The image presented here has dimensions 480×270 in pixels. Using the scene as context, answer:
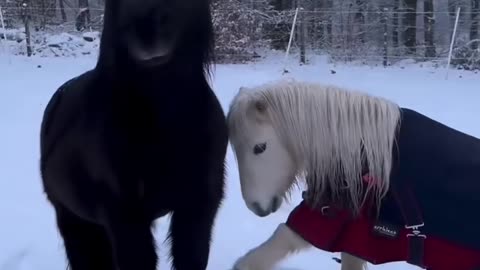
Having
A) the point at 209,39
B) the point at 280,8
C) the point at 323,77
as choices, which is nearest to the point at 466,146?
the point at 209,39

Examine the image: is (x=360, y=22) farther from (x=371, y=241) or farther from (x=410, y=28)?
(x=371, y=241)

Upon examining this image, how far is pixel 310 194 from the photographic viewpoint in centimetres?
168

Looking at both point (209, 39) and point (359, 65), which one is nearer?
point (209, 39)

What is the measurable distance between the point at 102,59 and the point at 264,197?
0.59 meters

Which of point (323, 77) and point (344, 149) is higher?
point (344, 149)

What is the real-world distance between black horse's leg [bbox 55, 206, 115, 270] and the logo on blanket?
2.49 ft

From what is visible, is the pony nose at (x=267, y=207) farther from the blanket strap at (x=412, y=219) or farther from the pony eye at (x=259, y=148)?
the blanket strap at (x=412, y=219)

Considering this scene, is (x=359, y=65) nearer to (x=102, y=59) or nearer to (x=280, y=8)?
(x=280, y=8)

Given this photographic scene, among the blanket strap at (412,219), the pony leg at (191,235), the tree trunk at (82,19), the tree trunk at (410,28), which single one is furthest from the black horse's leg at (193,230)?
the tree trunk at (82,19)

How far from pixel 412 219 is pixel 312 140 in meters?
0.33

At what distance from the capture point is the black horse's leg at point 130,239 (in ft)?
4.60

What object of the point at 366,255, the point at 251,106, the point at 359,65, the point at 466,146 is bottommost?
the point at 359,65

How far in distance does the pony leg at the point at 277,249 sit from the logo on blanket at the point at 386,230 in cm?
21

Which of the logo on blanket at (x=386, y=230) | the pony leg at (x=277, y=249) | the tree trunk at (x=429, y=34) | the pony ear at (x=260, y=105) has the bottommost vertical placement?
the tree trunk at (x=429, y=34)
